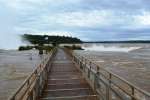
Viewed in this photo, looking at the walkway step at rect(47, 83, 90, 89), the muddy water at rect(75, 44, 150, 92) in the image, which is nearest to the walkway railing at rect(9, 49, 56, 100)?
the walkway step at rect(47, 83, 90, 89)

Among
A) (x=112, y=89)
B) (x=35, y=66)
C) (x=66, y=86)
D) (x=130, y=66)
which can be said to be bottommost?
(x=130, y=66)

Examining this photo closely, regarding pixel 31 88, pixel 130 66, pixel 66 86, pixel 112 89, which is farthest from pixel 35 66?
pixel 112 89

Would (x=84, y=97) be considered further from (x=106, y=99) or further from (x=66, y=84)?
(x=66, y=84)

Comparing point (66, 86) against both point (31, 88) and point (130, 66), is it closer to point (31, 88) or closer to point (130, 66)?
point (31, 88)

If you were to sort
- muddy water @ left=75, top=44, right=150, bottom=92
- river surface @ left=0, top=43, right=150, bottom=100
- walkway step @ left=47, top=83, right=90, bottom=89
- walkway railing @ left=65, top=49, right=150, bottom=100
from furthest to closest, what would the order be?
muddy water @ left=75, top=44, right=150, bottom=92
river surface @ left=0, top=43, right=150, bottom=100
walkway step @ left=47, top=83, right=90, bottom=89
walkway railing @ left=65, top=49, right=150, bottom=100

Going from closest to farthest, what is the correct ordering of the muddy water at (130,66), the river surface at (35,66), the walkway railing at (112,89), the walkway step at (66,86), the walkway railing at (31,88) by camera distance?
the walkway railing at (112,89) → the walkway railing at (31,88) → the walkway step at (66,86) → the river surface at (35,66) → the muddy water at (130,66)

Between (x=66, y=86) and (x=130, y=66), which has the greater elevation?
(x=66, y=86)

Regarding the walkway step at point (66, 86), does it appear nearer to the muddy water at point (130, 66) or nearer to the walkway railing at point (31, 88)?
the walkway railing at point (31, 88)

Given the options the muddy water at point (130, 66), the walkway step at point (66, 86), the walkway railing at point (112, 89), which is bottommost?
the muddy water at point (130, 66)

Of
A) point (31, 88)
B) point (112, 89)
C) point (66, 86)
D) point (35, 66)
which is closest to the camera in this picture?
point (112, 89)

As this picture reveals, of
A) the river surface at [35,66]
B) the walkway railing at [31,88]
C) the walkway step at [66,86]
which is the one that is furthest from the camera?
the river surface at [35,66]

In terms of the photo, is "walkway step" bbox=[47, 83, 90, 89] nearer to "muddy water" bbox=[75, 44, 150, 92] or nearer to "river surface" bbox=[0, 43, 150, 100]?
"river surface" bbox=[0, 43, 150, 100]

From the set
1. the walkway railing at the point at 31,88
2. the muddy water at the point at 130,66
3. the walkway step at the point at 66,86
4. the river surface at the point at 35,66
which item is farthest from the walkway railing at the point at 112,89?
the muddy water at the point at 130,66

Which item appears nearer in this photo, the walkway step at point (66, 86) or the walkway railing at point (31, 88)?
the walkway railing at point (31, 88)
